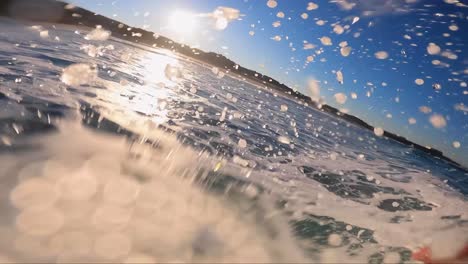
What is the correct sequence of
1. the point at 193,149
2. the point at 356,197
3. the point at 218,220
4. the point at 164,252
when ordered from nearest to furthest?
the point at 164,252, the point at 218,220, the point at 193,149, the point at 356,197

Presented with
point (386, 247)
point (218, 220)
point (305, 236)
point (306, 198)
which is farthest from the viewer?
point (306, 198)

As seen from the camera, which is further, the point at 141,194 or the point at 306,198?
the point at 306,198

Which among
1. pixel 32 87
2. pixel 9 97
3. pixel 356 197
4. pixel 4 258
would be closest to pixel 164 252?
pixel 4 258

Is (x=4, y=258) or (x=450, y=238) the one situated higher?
(x=450, y=238)

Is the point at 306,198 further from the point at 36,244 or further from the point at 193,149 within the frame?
the point at 36,244

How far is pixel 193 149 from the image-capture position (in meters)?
6.10

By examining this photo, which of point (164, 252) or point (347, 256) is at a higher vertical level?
point (347, 256)

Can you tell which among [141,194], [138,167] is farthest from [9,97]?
[141,194]

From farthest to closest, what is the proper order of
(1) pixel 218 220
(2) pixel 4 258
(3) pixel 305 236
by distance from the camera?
(3) pixel 305 236, (1) pixel 218 220, (2) pixel 4 258

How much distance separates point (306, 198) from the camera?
5.41 meters

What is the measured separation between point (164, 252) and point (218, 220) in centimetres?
93

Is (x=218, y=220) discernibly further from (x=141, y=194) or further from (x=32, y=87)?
(x=32, y=87)

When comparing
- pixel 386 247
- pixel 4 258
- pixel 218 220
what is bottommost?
pixel 4 258

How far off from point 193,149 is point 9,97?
287 cm
